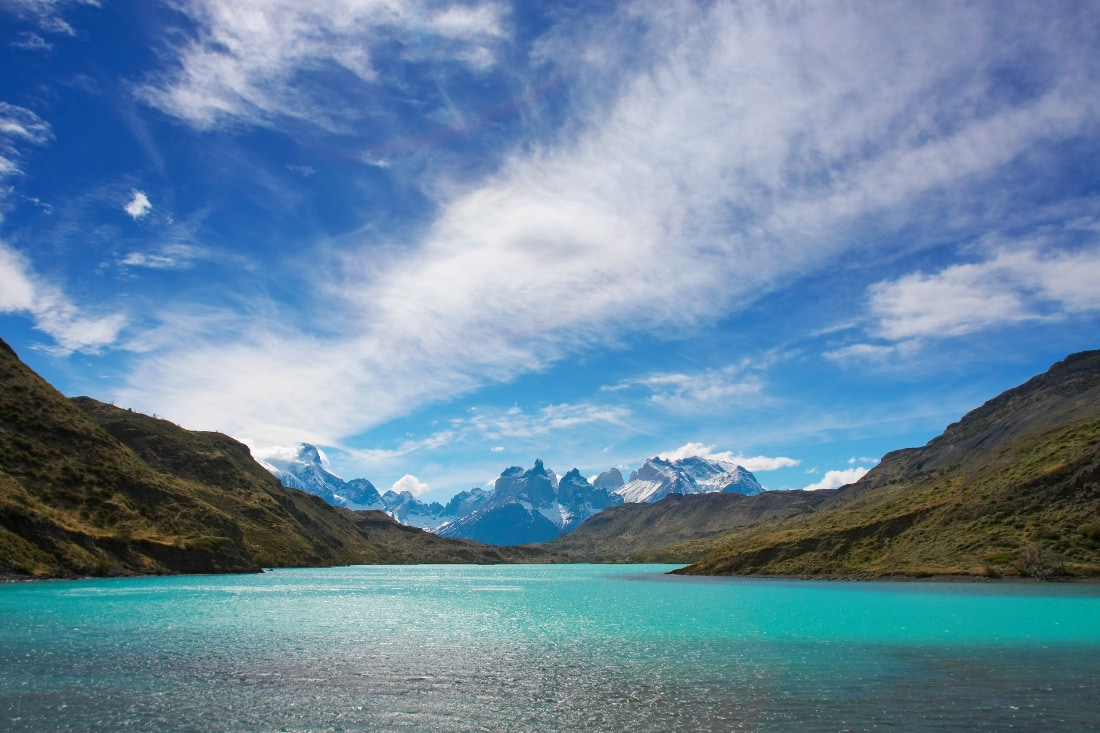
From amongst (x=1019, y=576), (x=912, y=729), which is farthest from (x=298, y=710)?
(x=1019, y=576)

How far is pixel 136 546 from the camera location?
139875mm

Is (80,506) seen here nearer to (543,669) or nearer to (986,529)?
(543,669)

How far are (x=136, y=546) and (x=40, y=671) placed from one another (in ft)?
400

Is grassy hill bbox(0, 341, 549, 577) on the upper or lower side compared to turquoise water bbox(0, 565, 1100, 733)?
upper

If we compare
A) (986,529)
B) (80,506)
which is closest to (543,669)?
(80,506)

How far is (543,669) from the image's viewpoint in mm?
40438

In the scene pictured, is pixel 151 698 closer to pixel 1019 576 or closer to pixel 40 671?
pixel 40 671

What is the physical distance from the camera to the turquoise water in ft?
91.5

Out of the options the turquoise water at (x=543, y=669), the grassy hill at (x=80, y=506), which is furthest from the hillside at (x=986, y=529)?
the grassy hill at (x=80, y=506)

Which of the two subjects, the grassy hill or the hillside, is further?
the hillside

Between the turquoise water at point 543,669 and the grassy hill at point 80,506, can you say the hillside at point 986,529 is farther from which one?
the grassy hill at point 80,506

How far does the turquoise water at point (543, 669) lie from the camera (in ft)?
91.5

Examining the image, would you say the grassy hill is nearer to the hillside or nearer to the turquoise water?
the turquoise water

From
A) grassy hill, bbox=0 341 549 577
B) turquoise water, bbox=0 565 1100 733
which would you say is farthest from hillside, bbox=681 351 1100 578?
grassy hill, bbox=0 341 549 577
